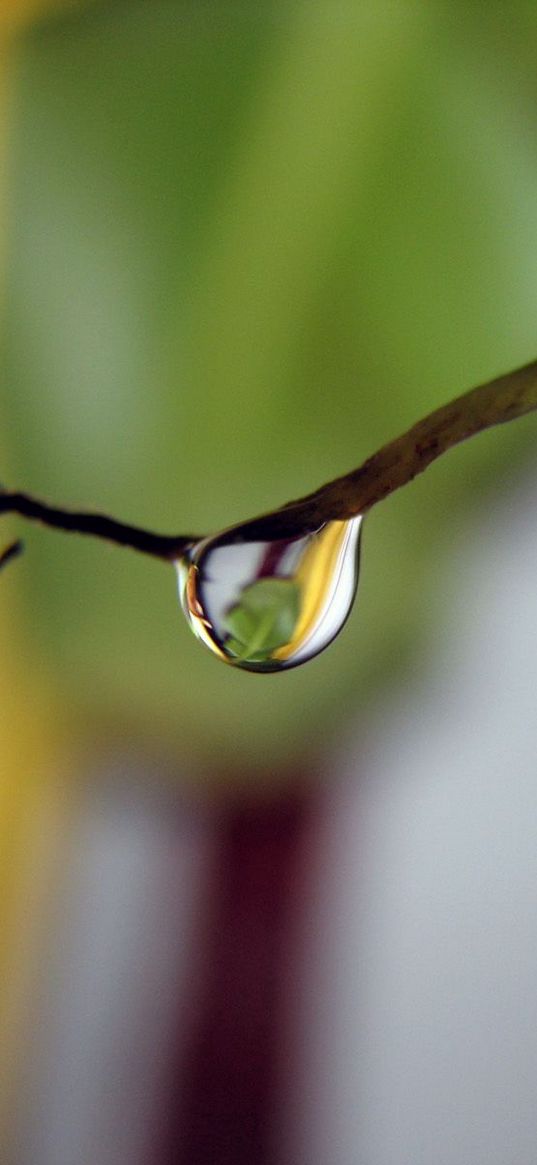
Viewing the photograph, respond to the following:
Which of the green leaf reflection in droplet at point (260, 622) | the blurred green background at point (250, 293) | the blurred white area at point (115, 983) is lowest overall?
the blurred white area at point (115, 983)

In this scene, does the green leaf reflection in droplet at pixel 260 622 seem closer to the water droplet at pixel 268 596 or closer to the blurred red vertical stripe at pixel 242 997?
the water droplet at pixel 268 596

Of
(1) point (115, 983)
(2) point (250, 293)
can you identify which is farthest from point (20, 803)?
(2) point (250, 293)

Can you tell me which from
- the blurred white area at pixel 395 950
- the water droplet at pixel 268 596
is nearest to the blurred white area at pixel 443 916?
the blurred white area at pixel 395 950

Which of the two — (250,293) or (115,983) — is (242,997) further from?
(250,293)

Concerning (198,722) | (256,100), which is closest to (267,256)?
(256,100)

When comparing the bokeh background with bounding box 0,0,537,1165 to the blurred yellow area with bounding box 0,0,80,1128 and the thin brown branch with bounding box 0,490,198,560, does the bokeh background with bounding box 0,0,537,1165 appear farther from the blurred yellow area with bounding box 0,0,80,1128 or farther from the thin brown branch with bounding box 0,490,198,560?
the thin brown branch with bounding box 0,490,198,560

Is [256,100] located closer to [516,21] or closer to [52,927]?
[516,21]

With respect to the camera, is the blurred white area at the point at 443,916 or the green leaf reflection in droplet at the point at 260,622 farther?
the blurred white area at the point at 443,916
